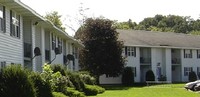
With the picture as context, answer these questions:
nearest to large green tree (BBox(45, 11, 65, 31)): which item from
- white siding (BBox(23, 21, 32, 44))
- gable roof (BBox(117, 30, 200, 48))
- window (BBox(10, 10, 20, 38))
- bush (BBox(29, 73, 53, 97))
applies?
gable roof (BBox(117, 30, 200, 48))

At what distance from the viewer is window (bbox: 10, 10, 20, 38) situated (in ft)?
82.8

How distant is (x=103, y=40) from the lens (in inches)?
2120

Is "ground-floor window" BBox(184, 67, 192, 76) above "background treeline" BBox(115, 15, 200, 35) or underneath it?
underneath

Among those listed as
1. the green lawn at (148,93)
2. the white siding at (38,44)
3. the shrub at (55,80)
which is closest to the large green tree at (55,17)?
the green lawn at (148,93)

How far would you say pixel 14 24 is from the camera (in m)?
25.9

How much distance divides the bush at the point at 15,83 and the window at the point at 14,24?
8.27 metres

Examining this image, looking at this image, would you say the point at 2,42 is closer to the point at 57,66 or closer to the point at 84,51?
the point at 57,66

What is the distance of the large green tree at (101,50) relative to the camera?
2108 inches

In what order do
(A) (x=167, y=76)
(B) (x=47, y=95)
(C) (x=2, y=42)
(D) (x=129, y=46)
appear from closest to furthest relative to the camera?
(B) (x=47, y=95), (C) (x=2, y=42), (D) (x=129, y=46), (A) (x=167, y=76)

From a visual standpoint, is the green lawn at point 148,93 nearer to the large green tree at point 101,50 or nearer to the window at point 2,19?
the window at point 2,19

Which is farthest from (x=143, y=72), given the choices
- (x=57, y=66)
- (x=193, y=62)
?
(x=57, y=66)

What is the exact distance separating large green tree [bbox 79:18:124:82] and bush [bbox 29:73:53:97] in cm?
3287

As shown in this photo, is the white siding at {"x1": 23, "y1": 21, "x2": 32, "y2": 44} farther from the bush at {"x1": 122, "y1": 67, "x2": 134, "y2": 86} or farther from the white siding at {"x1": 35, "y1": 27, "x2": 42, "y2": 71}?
the bush at {"x1": 122, "y1": 67, "x2": 134, "y2": 86}

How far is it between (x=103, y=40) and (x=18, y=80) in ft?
122
